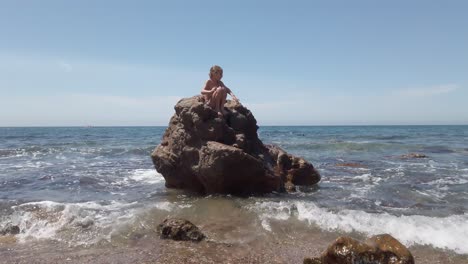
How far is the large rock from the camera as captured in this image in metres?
9.98

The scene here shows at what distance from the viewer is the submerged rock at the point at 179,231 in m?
A: 6.88

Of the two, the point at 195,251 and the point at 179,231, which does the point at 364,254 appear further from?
the point at 179,231

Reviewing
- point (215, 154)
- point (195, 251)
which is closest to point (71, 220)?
point (195, 251)

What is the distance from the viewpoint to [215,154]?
388 inches

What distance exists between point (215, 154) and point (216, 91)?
1.88m

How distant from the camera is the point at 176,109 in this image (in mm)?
11438

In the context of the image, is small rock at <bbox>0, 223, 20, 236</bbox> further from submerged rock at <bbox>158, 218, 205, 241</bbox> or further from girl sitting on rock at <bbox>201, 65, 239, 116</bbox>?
girl sitting on rock at <bbox>201, 65, 239, 116</bbox>

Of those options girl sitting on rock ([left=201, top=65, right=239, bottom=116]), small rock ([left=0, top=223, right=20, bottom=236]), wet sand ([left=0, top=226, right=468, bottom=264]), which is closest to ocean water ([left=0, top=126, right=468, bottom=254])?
small rock ([left=0, top=223, right=20, bottom=236])

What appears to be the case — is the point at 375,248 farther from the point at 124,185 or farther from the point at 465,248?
the point at 124,185

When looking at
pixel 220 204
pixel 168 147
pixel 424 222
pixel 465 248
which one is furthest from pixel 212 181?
pixel 465 248

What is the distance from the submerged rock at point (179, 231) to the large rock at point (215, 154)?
289cm

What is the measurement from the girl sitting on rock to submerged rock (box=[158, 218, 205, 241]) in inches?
170

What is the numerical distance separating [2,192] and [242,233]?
26.5 ft

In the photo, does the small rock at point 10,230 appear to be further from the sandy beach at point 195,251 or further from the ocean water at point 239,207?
the sandy beach at point 195,251
